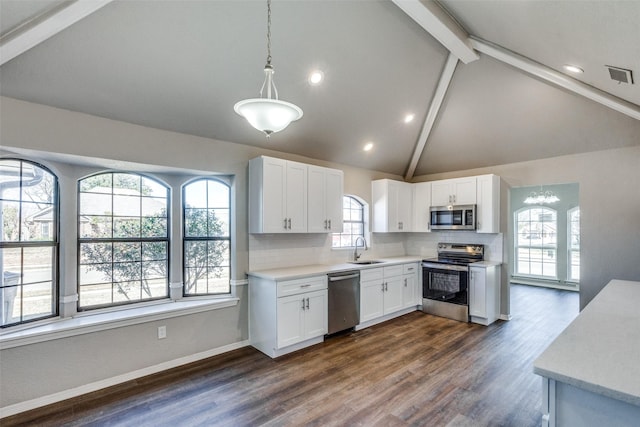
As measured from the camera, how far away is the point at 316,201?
14.6 ft

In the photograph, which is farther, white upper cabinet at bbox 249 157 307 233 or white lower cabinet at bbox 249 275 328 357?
white upper cabinet at bbox 249 157 307 233

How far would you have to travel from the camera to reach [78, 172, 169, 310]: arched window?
11.0ft

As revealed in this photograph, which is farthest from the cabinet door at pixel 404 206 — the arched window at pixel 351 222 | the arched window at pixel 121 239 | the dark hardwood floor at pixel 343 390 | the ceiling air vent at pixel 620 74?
the arched window at pixel 121 239

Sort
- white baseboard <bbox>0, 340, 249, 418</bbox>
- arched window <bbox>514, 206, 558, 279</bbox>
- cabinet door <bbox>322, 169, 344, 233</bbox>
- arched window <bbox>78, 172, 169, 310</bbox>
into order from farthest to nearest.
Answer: arched window <bbox>514, 206, 558, 279</bbox> → cabinet door <bbox>322, 169, 344, 233</bbox> → arched window <bbox>78, 172, 169, 310</bbox> → white baseboard <bbox>0, 340, 249, 418</bbox>

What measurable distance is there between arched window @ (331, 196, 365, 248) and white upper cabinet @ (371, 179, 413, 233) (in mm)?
254

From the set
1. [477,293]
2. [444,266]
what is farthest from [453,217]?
[477,293]

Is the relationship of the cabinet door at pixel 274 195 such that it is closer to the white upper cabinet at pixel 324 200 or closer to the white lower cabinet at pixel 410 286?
the white upper cabinet at pixel 324 200

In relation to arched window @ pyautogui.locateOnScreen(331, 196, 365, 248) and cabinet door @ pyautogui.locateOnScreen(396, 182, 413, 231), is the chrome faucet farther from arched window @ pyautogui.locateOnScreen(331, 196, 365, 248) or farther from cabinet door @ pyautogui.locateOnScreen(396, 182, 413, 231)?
cabinet door @ pyautogui.locateOnScreen(396, 182, 413, 231)

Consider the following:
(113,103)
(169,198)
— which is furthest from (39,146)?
(169,198)

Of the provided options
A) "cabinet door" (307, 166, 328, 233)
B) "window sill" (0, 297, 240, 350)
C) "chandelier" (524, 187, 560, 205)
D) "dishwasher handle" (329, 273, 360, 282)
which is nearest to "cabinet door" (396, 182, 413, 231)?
"dishwasher handle" (329, 273, 360, 282)

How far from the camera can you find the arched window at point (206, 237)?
13.2 ft

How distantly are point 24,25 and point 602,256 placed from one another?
6495mm

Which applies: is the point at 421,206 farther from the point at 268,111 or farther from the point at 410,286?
the point at 268,111

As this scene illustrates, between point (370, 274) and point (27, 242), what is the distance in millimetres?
3984
